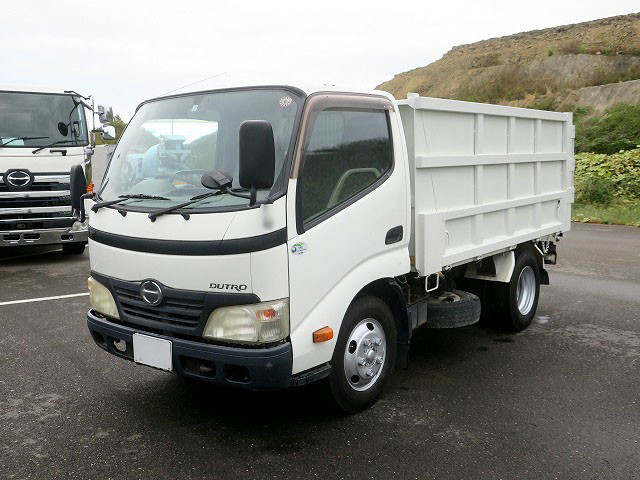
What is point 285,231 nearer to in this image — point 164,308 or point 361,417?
point 164,308

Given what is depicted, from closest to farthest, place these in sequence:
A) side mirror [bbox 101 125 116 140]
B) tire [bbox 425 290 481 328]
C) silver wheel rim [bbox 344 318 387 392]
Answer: silver wheel rim [bbox 344 318 387 392]
tire [bbox 425 290 481 328]
side mirror [bbox 101 125 116 140]

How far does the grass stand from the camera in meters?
14.8

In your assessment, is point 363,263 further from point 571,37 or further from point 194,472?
point 571,37

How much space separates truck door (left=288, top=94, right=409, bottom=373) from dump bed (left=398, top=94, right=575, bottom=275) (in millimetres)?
216

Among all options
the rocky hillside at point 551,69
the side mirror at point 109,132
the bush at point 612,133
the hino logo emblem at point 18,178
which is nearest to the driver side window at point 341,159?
the side mirror at point 109,132

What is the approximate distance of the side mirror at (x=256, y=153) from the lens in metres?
3.18

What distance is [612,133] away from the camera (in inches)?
932

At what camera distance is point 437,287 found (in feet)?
15.8

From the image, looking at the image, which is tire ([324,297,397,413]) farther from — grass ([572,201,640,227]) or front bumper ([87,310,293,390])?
grass ([572,201,640,227])

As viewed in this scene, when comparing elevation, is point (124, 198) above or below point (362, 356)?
above

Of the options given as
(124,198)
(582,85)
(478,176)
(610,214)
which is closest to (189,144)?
(124,198)

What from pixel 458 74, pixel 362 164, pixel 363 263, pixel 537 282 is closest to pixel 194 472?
pixel 363 263

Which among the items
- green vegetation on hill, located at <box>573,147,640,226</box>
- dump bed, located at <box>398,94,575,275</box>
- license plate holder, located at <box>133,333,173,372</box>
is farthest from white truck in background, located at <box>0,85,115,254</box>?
green vegetation on hill, located at <box>573,147,640,226</box>

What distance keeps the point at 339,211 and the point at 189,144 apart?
3.56ft
